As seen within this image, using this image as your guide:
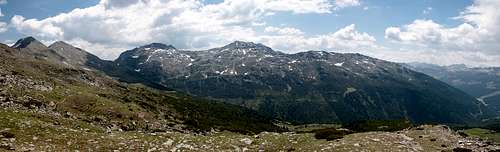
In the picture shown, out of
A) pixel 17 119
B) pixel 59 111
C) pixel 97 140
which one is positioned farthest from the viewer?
pixel 59 111

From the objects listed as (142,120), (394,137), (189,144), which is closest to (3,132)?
(189,144)

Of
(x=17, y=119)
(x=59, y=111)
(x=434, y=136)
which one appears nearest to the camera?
(x=17, y=119)

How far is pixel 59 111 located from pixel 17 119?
82.1ft

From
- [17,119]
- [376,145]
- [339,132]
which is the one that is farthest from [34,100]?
[376,145]

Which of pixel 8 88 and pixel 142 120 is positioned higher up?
pixel 8 88

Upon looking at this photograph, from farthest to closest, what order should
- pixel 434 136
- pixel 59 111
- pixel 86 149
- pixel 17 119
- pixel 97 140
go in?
pixel 59 111
pixel 434 136
pixel 17 119
pixel 97 140
pixel 86 149

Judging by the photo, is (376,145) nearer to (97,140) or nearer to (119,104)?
(97,140)

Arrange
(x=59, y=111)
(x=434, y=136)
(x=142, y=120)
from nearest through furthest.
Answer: (x=434, y=136), (x=59, y=111), (x=142, y=120)

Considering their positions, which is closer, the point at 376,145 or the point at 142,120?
the point at 376,145

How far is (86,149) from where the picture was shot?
35688 millimetres

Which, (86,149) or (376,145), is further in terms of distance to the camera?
(376,145)

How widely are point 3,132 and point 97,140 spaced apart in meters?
6.89

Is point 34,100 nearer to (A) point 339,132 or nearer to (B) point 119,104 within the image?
(B) point 119,104

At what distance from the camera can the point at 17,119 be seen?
41531 mm
